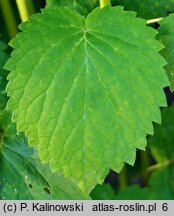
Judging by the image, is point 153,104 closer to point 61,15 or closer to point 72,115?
point 72,115

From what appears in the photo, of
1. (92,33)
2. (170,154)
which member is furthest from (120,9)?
(170,154)

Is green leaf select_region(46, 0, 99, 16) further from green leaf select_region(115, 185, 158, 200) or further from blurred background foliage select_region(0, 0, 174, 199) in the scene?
green leaf select_region(115, 185, 158, 200)

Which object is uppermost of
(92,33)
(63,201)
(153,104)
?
(92,33)

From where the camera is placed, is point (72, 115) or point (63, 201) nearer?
point (72, 115)

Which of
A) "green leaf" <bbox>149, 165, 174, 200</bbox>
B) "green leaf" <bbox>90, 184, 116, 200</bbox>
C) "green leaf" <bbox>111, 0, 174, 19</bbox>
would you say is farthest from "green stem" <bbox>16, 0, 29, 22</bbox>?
"green leaf" <bbox>149, 165, 174, 200</bbox>

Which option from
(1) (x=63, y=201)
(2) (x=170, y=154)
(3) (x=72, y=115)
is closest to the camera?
(3) (x=72, y=115)

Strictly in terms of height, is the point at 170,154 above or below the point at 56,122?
below
